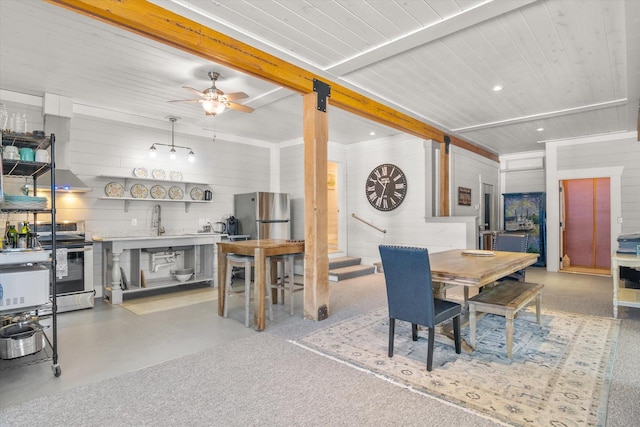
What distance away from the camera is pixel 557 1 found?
271 cm

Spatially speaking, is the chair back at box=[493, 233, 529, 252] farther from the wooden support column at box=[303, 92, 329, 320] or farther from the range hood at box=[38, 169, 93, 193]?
the range hood at box=[38, 169, 93, 193]

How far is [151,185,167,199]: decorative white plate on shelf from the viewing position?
5.68 meters

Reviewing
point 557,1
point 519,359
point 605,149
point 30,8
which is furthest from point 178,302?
point 605,149

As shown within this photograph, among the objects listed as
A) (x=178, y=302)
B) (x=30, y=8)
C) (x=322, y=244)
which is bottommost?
(x=178, y=302)

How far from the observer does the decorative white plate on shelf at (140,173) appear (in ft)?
17.9

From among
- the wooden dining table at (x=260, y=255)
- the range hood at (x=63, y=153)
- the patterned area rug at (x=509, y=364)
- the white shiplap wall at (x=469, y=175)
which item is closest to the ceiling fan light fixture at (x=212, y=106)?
the wooden dining table at (x=260, y=255)

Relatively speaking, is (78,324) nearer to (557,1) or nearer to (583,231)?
(557,1)

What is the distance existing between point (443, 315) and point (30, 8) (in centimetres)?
398

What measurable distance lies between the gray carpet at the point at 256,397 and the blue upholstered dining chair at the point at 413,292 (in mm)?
526

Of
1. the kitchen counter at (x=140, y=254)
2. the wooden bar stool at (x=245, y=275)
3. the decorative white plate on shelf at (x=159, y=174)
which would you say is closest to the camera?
the wooden bar stool at (x=245, y=275)

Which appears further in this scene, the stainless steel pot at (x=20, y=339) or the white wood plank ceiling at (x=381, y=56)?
the white wood plank ceiling at (x=381, y=56)

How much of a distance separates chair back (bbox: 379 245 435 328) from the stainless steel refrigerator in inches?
151

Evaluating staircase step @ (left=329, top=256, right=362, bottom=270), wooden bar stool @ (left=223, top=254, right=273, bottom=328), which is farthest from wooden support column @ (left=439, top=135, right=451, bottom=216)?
wooden bar stool @ (left=223, top=254, right=273, bottom=328)

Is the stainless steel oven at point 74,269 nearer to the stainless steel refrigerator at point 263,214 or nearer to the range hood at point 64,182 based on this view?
the range hood at point 64,182
